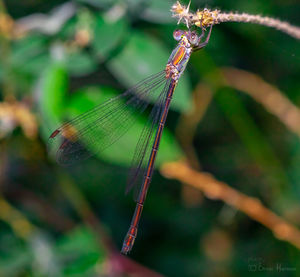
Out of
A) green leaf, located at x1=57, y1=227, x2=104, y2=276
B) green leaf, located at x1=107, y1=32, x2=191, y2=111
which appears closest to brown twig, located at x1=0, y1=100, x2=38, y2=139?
green leaf, located at x1=107, y1=32, x2=191, y2=111

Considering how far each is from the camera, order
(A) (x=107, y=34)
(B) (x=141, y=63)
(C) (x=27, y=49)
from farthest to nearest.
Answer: (C) (x=27, y=49) → (B) (x=141, y=63) → (A) (x=107, y=34)

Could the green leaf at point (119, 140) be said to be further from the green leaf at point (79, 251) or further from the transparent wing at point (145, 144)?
the green leaf at point (79, 251)

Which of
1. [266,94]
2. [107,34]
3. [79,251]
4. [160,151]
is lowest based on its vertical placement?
[79,251]

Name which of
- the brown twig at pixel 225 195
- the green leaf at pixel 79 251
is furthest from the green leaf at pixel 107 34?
the green leaf at pixel 79 251

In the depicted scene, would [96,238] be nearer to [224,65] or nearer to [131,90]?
[131,90]

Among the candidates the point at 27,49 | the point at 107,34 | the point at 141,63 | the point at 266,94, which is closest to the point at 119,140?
the point at 141,63

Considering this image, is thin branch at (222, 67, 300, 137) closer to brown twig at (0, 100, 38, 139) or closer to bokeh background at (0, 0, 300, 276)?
bokeh background at (0, 0, 300, 276)

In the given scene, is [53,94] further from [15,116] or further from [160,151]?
[160,151]

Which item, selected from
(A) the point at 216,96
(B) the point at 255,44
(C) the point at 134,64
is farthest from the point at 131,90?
(B) the point at 255,44
